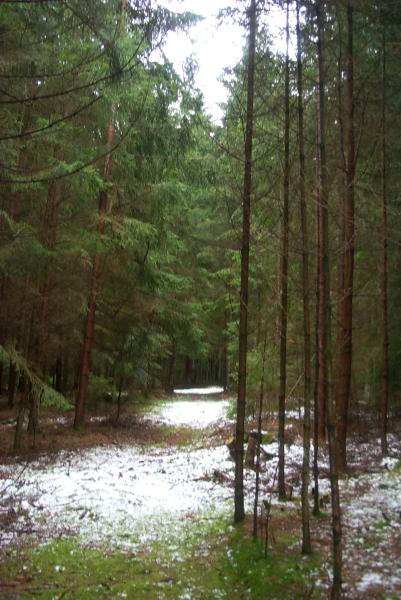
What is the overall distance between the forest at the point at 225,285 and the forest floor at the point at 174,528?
0.14 feet

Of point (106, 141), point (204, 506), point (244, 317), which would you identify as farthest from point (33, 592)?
point (106, 141)

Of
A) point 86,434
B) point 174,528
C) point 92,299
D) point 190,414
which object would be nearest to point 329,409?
point 174,528

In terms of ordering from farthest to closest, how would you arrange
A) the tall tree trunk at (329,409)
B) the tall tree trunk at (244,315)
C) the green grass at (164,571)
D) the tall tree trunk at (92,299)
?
1. the tall tree trunk at (92,299)
2. the tall tree trunk at (244,315)
3. the green grass at (164,571)
4. the tall tree trunk at (329,409)

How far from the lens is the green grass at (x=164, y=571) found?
5.29m

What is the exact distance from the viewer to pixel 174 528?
7402 mm

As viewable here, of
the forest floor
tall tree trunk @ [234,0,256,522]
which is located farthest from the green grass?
tall tree trunk @ [234,0,256,522]

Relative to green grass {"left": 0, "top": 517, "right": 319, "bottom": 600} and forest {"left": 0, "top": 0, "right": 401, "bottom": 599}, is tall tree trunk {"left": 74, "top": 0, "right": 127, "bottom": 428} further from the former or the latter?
green grass {"left": 0, "top": 517, "right": 319, "bottom": 600}

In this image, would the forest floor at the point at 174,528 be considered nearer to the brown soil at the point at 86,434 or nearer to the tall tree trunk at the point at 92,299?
the brown soil at the point at 86,434

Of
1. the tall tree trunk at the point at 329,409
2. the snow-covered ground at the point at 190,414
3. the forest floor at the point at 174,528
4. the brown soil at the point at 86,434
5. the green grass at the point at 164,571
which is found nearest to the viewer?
the tall tree trunk at the point at 329,409

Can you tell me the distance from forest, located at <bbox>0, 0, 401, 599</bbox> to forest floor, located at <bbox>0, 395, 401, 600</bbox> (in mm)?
43

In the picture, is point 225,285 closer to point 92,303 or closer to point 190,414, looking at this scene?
point 92,303

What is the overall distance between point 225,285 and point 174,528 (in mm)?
6247

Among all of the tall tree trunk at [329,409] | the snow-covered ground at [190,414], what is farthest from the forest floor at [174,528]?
the snow-covered ground at [190,414]

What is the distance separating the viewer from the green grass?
529 cm
